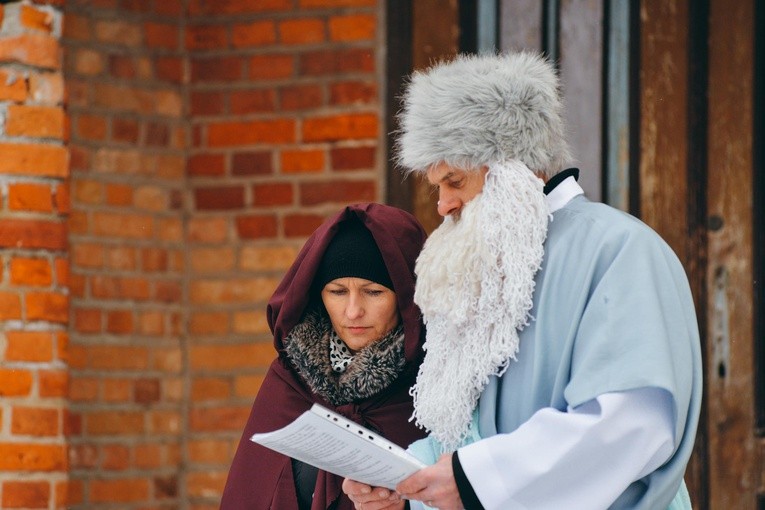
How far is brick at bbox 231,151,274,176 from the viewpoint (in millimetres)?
4621

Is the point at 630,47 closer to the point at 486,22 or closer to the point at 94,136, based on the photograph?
the point at 486,22

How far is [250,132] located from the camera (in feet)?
15.3

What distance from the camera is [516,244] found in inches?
111

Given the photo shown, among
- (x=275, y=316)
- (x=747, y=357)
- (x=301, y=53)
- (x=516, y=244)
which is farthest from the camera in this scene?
(x=301, y=53)

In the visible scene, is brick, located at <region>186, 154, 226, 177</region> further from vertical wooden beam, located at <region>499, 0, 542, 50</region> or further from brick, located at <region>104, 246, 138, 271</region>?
vertical wooden beam, located at <region>499, 0, 542, 50</region>

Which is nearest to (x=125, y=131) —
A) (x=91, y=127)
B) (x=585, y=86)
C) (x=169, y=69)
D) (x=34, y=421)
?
(x=91, y=127)

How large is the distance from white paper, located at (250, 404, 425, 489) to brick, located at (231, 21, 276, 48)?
2.15 meters

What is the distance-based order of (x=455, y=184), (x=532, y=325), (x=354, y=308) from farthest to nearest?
(x=354, y=308) → (x=455, y=184) → (x=532, y=325)

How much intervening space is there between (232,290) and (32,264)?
0.81 metres

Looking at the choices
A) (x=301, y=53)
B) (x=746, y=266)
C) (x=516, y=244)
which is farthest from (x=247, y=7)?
(x=516, y=244)

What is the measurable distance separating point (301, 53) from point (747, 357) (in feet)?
5.53

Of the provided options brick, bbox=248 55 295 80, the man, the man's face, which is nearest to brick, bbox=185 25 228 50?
brick, bbox=248 55 295 80

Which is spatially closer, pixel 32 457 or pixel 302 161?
pixel 32 457

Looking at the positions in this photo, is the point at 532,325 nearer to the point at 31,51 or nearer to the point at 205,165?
the point at 31,51
